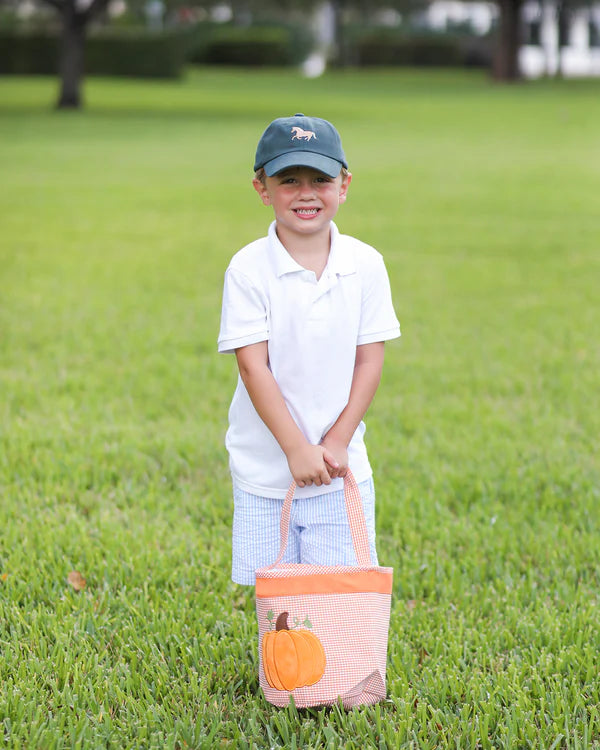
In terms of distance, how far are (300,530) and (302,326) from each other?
551 millimetres

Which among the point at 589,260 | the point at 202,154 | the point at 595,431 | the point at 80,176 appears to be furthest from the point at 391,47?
the point at 595,431

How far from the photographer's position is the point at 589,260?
8312mm

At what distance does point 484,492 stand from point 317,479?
1.58 metres

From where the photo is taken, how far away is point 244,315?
2.39 m

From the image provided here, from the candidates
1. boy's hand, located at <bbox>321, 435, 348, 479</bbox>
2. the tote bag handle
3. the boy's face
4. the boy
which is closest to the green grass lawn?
the tote bag handle

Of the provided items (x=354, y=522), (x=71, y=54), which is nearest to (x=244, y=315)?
(x=354, y=522)

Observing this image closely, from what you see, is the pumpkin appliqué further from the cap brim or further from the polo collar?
the cap brim

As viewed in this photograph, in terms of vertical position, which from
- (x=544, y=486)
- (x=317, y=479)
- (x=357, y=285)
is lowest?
(x=544, y=486)

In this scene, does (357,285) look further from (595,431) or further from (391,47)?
(391,47)

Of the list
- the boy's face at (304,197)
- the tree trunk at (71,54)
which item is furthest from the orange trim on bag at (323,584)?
the tree trunk at (71,54)

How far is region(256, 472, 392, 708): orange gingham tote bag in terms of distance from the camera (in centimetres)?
239

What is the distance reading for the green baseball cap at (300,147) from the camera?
2301 millimetres

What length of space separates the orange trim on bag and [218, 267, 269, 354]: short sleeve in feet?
1.84

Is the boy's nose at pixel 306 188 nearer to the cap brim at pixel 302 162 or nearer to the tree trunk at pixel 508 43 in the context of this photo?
the cap brim at pixel 302 162
